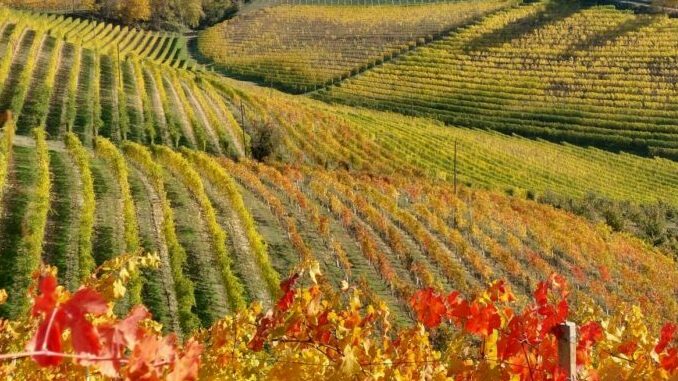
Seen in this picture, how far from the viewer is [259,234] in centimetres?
1697

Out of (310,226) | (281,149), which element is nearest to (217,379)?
(310,226)

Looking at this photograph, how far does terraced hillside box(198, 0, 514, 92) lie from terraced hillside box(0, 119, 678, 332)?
36.2m

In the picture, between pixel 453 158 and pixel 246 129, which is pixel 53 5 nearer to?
pixel 246 129

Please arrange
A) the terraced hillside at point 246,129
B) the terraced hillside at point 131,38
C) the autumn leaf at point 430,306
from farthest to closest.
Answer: the terraced hillside at point 131,38 → the terraced hillside at point 246,129 → the autumn leaf at point 430,306

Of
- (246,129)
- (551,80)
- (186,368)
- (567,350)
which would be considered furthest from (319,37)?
(186,368)

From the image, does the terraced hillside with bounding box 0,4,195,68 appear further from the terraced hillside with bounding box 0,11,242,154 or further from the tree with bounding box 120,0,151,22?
the terraced hillside with bounding box 0,11,242,154

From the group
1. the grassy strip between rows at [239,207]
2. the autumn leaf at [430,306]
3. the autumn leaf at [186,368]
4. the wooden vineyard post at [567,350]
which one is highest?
the autumn leaf at [186,368]

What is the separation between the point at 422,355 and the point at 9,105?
25115 mm

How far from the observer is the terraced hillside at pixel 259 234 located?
13992 millimetres

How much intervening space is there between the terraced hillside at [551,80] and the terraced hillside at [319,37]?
294cm

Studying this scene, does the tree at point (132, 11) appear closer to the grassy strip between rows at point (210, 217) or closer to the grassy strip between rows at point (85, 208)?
the grassy strip between rows at point (210, 217)

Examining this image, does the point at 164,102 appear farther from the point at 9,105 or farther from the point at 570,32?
the point at 570,32

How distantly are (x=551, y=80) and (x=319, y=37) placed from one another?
85.5 feet

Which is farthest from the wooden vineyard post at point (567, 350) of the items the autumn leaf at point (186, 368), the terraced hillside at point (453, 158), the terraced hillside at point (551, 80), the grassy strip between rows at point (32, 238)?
the terraced hillside at point (551, 80)
